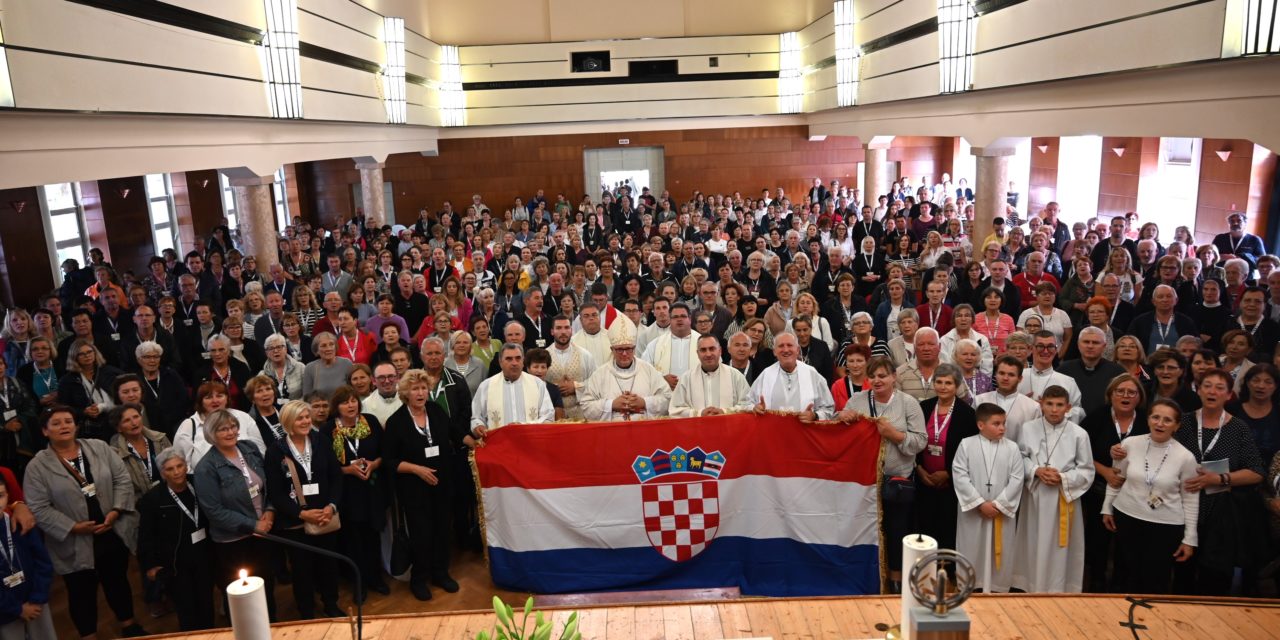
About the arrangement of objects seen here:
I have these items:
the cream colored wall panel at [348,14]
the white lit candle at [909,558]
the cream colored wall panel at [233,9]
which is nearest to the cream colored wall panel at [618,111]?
the cream colored wall panel at [348,14]

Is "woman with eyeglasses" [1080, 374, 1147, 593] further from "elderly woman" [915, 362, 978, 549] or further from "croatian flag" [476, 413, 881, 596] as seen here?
"croatian flag" [476, 413, 881, 596]

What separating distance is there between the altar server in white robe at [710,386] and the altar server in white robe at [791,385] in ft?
0.64

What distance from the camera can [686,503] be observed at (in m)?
6.04

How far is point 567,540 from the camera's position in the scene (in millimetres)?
6152

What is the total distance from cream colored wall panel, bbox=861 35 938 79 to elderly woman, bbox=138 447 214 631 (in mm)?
13223

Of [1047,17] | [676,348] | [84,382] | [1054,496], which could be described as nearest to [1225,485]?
[1054,496]

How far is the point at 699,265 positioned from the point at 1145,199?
440 inches

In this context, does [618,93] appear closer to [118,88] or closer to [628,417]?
[118,88]

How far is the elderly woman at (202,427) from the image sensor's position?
19.5 feet

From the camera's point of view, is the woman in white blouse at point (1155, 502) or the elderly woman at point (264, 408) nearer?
the woman in white blouse at point (1155, 502)

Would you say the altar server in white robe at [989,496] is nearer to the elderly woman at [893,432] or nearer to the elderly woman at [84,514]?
the elderly woman at [893,432]

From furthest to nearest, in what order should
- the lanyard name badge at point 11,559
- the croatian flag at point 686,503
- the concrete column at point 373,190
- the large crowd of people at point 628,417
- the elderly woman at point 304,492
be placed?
the concrete column at point 373,190 → the croatian flag at point 686,503 → the elderly woman at point 304,492 → the large crowd of people at point 628,417 → the lanyard name badge at point 11,559

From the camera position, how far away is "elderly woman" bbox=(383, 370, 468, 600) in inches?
244

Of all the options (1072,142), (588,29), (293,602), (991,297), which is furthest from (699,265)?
(588,29)
